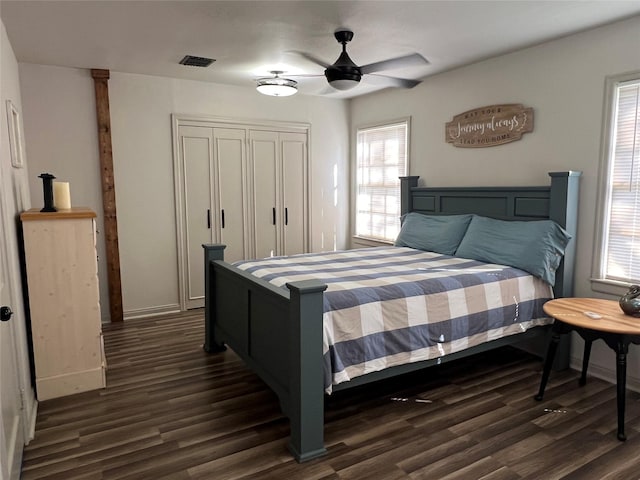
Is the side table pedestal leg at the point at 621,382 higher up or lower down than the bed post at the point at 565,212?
lower down

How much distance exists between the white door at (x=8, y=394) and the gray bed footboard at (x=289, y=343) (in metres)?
1.28

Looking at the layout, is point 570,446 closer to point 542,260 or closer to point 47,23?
point 542,260

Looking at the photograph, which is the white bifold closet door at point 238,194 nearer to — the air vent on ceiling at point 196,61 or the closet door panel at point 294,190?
the closet door panel at point 294,190

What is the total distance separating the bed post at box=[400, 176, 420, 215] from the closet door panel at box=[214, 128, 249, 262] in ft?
6.06

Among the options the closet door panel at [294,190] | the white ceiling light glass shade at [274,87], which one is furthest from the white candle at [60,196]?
the closet door panel at [294,190]

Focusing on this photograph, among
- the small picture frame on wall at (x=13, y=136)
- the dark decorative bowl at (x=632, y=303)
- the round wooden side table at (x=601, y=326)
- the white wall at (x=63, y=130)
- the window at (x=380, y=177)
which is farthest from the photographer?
the window at (x=380, y=177)

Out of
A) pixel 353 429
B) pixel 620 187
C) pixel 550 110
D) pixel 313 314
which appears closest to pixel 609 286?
pixel 620 187

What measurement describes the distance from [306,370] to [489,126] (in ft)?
9.65

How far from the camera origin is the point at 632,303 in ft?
8.84

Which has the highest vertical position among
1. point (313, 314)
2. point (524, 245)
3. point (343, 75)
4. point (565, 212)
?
point (343, 75)

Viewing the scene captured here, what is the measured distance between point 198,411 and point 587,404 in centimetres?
253

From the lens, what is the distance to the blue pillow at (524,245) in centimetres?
333

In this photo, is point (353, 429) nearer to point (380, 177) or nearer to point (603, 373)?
point (603, 373)

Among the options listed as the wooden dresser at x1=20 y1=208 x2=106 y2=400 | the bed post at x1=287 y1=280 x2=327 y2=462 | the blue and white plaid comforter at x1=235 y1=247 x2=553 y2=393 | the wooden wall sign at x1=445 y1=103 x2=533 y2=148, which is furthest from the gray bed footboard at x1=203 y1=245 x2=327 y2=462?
the wooden wall sign at x1=445 y1=103 x2=533 y2=148
